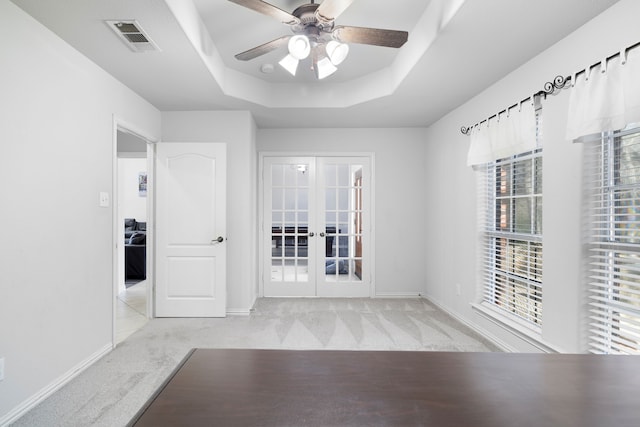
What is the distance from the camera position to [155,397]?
0.55 metres

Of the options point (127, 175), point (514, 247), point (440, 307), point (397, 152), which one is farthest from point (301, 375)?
point (127, 175)

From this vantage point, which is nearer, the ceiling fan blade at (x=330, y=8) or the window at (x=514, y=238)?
the ceiling fan blade at (x=330, y=8)

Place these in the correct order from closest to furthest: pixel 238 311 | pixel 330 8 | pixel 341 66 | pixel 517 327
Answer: pixel 330 8 < pixel 517 327 < pixel 341 66 < pixel 238 311

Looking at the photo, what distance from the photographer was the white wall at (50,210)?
1.86m

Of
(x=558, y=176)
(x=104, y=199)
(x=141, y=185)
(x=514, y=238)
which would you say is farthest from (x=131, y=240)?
(x=558, y=176)

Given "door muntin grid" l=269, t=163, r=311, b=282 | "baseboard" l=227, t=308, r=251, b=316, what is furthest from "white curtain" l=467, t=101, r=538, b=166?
"baseboard" l=227, t=308, r=251, b=316

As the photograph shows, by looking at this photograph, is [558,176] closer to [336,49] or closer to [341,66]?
[336,49]

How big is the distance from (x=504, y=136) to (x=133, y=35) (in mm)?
2928

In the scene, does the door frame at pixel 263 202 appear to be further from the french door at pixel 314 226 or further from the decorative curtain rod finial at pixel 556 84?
the decorative curtain rod finial at pixel 556 84

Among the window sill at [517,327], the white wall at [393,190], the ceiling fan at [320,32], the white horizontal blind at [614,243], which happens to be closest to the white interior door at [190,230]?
the white wall at [393,190]

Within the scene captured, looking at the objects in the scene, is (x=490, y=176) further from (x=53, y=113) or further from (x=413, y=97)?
(x=53, y=113)

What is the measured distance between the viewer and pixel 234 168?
12.5 feet

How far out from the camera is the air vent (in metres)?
2.05

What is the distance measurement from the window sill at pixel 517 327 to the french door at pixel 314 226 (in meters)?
1.70
